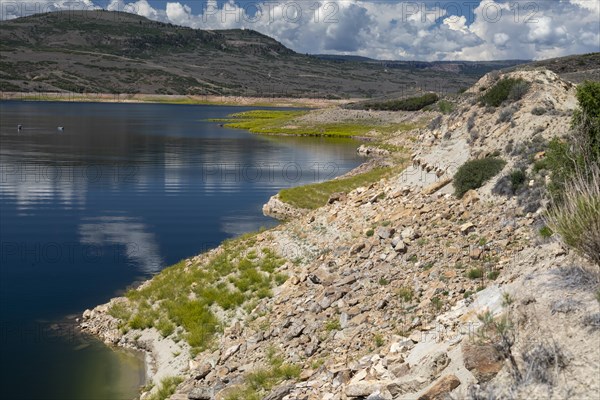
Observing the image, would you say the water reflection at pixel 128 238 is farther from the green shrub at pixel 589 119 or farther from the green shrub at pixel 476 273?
the green shrub at pixel 589 119

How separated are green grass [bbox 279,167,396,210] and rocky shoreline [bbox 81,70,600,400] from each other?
1402 centimetres

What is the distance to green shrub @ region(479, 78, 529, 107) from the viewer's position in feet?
93.4

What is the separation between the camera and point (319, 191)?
50031mm

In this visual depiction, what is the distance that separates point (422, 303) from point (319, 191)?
3364 cm

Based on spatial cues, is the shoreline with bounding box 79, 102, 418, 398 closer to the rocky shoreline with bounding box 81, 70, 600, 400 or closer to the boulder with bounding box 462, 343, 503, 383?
the rocky shoreline with bounding box 81, 70, 600, 400

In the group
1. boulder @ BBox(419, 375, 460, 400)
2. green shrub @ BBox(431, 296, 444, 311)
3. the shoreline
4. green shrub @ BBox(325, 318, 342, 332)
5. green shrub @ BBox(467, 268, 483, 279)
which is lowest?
the shoreline

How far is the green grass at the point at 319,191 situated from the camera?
4747 cm

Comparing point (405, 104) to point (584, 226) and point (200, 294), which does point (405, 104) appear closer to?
point (200, 294)

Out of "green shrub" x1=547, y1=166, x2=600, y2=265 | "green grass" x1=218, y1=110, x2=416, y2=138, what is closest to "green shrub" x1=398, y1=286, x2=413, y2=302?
"green shrub" x1=547, y1=166, x2=600, y2=265

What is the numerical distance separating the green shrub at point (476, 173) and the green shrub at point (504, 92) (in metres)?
6.00

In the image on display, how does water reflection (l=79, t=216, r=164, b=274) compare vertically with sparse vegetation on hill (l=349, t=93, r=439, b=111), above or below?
below

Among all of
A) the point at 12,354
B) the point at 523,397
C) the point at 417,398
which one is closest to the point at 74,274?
the point at 12,354

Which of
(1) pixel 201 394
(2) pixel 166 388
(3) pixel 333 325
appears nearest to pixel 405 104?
(3) pixel 333 325

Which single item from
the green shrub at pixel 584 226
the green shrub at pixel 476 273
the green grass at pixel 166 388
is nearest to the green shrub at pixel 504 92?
the green shrub at pixel 476 273
